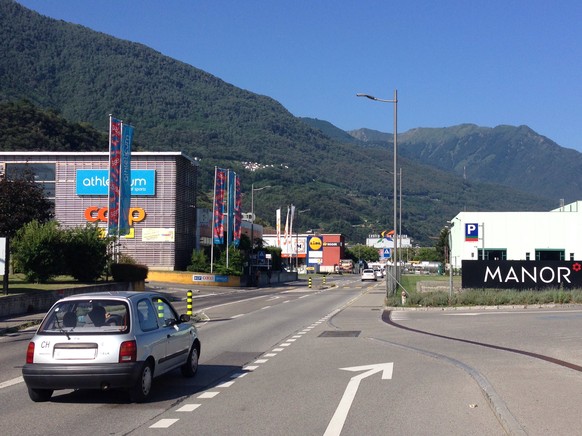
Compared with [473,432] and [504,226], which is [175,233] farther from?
[473,432]

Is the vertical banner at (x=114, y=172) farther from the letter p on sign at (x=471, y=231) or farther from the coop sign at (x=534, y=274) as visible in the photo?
the letter p on sign at (x=471, y=231)

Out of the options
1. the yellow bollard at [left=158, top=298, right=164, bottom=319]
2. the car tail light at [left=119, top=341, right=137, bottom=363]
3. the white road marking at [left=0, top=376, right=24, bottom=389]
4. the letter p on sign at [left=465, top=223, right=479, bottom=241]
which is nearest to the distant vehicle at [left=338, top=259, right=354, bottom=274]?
the letter p on sign at [left=465, top=223, right=479, bottom=241]

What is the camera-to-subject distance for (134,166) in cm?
7325

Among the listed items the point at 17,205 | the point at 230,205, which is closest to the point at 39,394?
the point at 17,205

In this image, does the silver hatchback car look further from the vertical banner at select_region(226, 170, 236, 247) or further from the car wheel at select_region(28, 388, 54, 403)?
the vertical banner at select_region(226, 170, 236, 247)

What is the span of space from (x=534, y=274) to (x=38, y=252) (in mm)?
22788

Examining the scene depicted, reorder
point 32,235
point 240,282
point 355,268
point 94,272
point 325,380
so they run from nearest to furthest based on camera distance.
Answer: point 325,380 → point 32,235 → point 94,272 → point 240,282 → point 355,268

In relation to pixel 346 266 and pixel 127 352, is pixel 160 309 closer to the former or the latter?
pixel 127 352

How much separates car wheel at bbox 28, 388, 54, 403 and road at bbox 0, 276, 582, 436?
0.16 meters

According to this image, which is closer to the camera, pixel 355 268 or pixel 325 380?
pixel 325 380

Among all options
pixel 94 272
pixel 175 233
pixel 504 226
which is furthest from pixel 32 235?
pixel 504 226

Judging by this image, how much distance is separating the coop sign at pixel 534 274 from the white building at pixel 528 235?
127 feet

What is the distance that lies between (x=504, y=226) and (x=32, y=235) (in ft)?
175

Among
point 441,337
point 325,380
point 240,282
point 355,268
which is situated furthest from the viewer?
point 355,268
